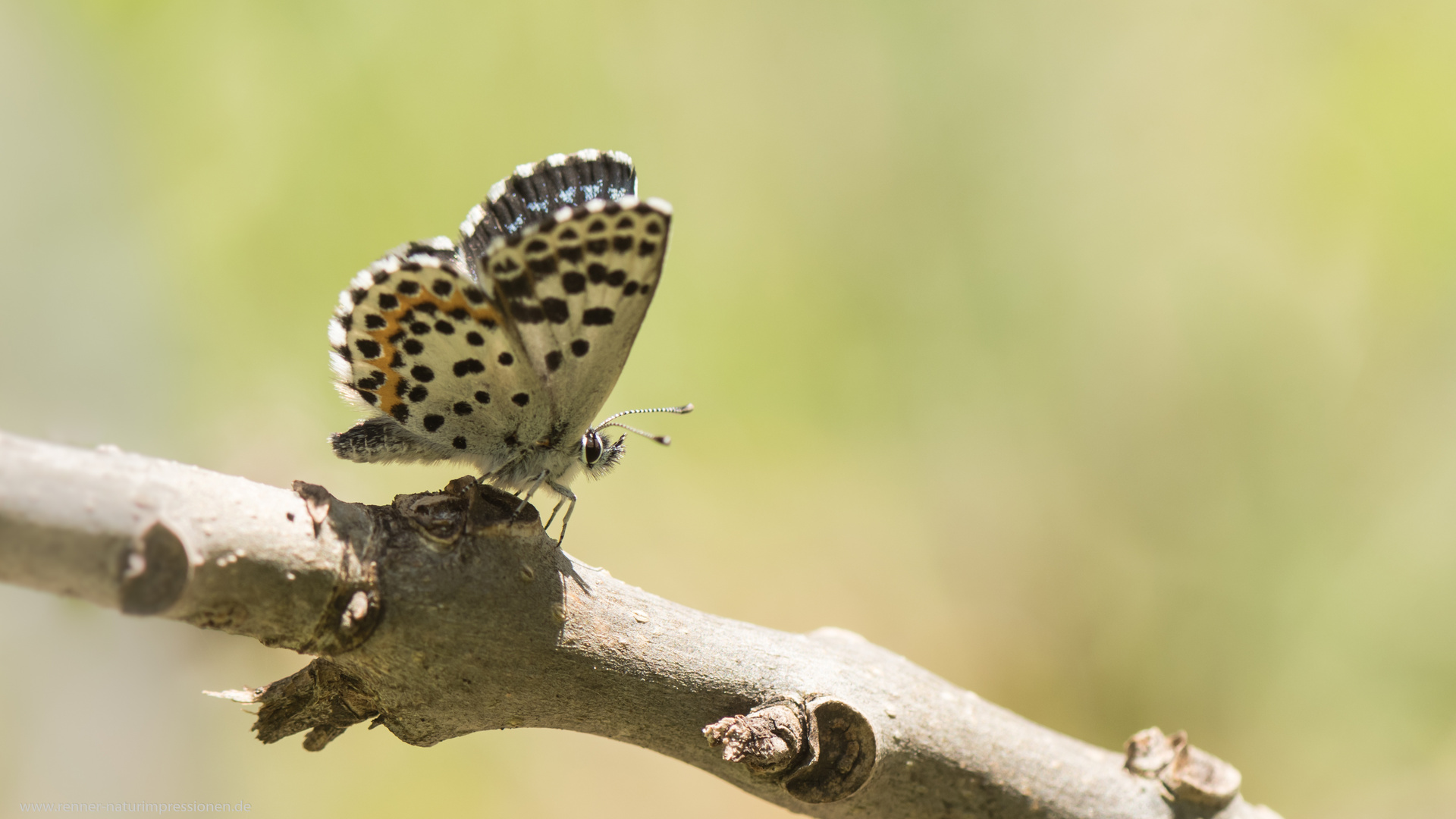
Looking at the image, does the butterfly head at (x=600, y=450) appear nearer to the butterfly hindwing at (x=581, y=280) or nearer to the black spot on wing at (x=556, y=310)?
the butterfly hindwing at (x=581, y=280)

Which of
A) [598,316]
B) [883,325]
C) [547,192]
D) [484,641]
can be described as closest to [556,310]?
[598,316]

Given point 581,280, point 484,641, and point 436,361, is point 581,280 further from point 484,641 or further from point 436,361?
point 484,641

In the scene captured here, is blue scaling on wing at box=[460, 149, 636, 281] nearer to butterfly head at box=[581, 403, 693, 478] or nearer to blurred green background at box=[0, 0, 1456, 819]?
butterfly head at box=[581, 403, 693, 478]

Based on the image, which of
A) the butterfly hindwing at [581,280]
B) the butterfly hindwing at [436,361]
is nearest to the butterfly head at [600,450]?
the butterfly hindwing at [436,361]

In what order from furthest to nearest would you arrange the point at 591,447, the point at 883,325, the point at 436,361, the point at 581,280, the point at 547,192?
the point at 883,325
the point at 591,447
the point at 547,192
the point at 436,361
the point at 581,280

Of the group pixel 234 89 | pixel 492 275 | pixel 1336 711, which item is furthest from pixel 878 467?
pixel 234 89

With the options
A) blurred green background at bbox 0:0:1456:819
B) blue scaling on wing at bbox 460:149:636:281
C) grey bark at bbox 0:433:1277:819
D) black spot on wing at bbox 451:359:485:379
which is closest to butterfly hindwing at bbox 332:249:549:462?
black spot on wing at bbox 451:359:485:379

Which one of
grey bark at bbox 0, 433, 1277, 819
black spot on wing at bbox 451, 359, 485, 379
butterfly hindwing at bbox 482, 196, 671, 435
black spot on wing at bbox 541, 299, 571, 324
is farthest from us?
black spot on wing at bbox 451, 359, 485, 379
